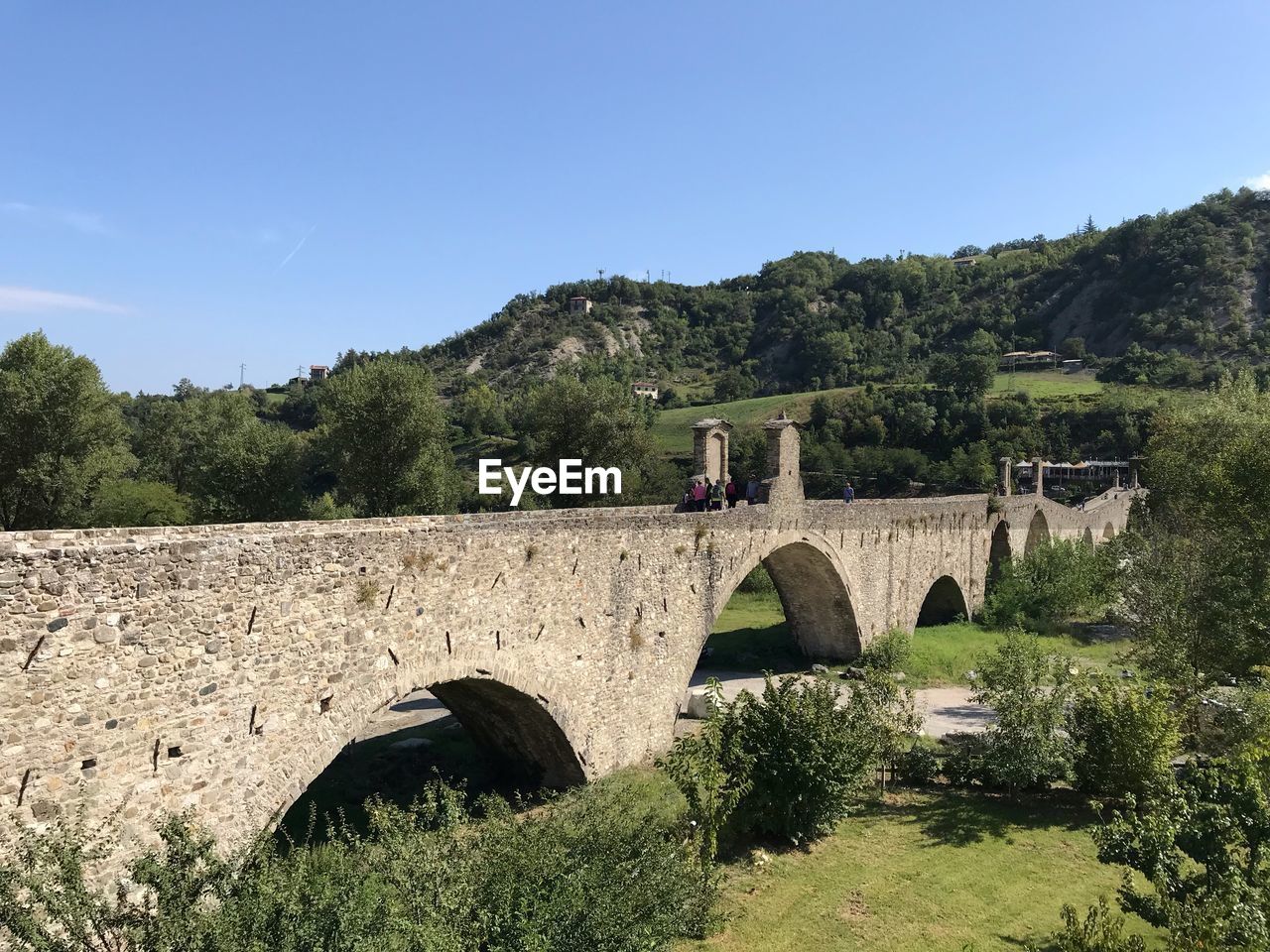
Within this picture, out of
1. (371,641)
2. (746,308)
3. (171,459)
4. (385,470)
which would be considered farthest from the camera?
(746,308)

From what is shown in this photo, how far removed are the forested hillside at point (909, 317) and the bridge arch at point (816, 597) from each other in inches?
2945

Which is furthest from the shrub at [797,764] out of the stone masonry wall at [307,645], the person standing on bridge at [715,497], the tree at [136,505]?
the tree at [136,505]

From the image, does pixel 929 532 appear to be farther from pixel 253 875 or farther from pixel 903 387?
pixel 903 387

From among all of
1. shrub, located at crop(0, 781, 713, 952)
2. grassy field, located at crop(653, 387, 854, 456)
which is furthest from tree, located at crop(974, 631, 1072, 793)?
grassy field, located at crop(653, 387, 854, 456)

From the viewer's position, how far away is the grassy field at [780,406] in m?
83.3

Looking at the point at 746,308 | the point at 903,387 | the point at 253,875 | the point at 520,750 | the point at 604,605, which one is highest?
the point at 746,308

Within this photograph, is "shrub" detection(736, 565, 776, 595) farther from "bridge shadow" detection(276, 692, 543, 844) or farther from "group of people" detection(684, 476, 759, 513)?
"bridge shadow" detection(276, 692, 543, 844)

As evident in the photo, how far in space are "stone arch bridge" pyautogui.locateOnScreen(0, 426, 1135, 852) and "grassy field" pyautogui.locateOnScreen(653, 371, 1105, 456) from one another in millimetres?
60970

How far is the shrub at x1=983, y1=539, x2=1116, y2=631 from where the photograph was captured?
3434cm

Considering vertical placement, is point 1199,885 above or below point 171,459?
below

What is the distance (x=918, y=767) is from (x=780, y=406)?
76759 millimetres

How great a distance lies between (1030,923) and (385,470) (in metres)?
33.2

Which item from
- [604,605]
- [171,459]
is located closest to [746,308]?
[171,459]

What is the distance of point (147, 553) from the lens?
804 centimetres
